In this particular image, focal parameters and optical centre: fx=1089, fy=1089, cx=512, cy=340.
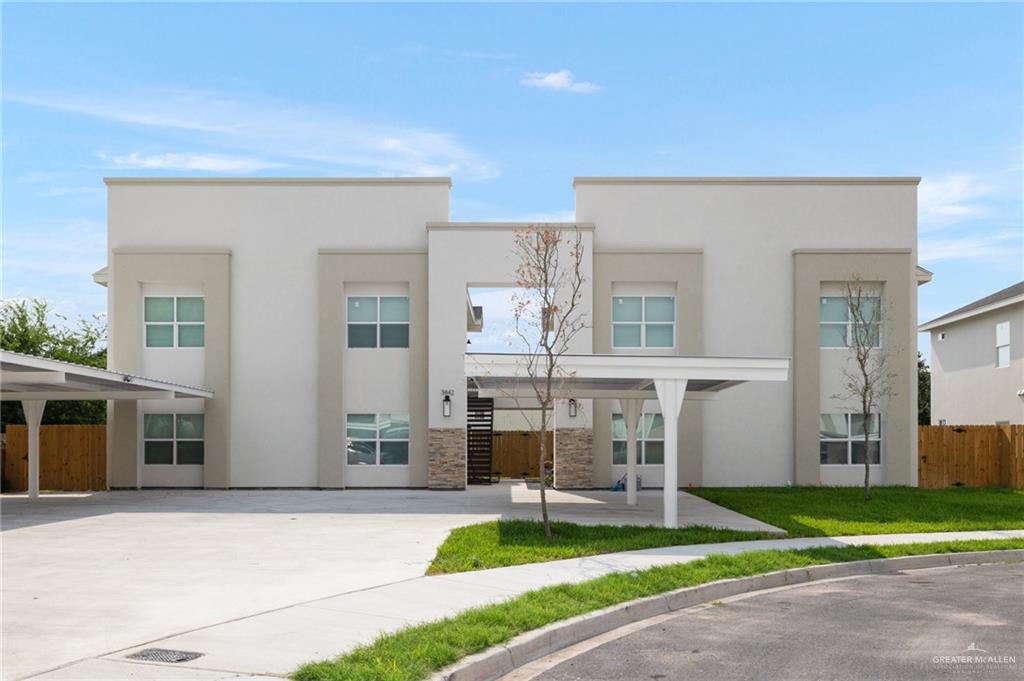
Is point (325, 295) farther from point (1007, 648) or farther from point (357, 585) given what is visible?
point (1007, 648)

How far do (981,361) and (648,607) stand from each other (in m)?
30.4

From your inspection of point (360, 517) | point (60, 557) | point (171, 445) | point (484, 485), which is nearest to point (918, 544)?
point (360, 517)

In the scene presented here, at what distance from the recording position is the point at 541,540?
17.4 m

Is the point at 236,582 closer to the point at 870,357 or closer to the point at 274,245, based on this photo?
the point at 274,245

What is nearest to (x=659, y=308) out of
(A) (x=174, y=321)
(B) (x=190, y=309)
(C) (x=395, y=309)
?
(C) (x=395, y=309)

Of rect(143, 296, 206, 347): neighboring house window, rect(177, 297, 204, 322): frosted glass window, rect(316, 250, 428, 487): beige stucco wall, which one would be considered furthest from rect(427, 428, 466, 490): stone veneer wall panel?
rect(177, 297, 204, 322): frosted glass window

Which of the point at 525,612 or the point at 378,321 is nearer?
the point at 525,612

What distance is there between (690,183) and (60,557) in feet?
69.1

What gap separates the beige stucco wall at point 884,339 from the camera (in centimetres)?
3120

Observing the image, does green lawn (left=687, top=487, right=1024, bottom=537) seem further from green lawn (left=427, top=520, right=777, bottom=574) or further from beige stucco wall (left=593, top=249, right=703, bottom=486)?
green lawn (left=427, top=520, right=777, bottom=574)

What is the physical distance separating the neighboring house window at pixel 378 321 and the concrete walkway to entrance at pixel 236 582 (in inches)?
339

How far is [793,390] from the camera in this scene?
3136 cm

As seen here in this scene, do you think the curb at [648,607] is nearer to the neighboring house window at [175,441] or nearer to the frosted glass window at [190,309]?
the neighboring house window at [175,441]

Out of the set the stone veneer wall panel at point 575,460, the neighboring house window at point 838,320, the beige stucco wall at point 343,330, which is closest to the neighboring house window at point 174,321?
the beige stucco wall at point 343,330
